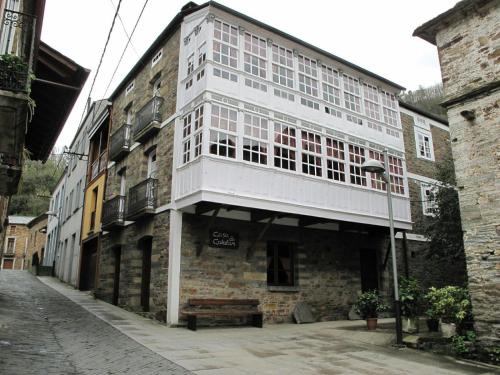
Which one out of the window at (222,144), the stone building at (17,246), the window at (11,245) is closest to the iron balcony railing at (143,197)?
the window at (222,144)

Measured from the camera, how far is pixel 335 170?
43.4ft

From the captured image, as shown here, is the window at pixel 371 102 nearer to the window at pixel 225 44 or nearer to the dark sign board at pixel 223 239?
the window at pixel 225 44

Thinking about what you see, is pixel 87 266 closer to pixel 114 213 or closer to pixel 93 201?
pixel 93 201

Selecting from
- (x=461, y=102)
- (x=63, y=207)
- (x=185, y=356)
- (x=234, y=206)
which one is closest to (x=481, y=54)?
(x=461, y=102)

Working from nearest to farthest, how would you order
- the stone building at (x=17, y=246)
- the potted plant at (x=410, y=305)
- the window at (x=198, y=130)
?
1. the potted plant at (x=410, y=305)
2. the window at (x=198, y=130)
3. the stone building at (x=17, y=246)

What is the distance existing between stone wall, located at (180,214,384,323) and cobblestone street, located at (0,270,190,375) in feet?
8.80

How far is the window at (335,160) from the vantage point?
13109mm

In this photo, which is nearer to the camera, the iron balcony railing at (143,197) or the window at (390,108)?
the iron balcony railing at (143,197)

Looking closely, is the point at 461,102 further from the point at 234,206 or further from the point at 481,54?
the point at 234,206

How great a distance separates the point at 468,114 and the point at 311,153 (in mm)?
4788

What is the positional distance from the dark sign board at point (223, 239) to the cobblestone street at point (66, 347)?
134 inches

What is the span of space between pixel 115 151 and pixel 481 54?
1274 centimetres

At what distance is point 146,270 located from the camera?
44.3ft

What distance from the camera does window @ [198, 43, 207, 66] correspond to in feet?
38.3
